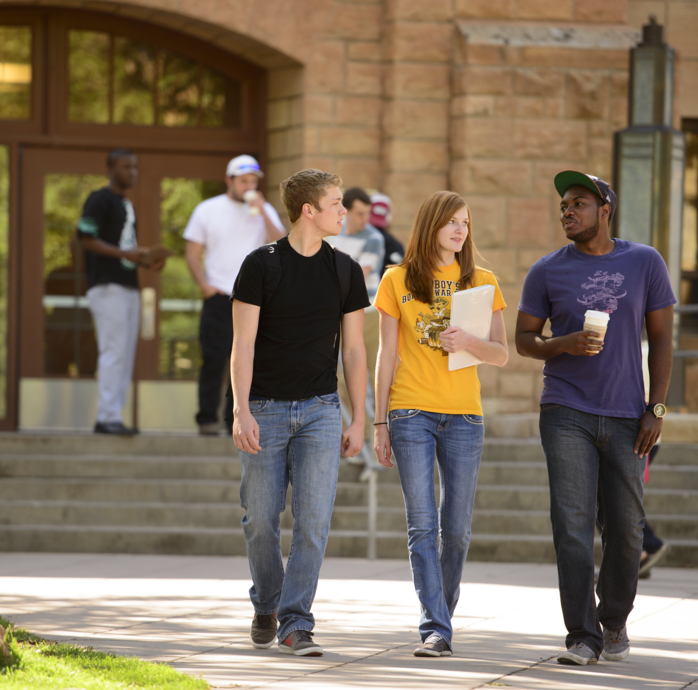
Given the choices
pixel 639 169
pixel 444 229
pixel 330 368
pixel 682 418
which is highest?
pixel 639 169

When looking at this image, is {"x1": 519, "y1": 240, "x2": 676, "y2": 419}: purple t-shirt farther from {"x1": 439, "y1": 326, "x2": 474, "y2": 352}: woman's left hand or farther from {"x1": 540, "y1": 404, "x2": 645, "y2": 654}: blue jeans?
{"x1": 439, "y1": 326, "x2": 474, "y2": 352}: woman's left hand

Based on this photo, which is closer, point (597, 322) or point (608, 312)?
point (597, 322)

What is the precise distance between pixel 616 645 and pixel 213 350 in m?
5.00

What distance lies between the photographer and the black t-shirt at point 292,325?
473 centimetres

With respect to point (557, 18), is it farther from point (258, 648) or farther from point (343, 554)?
point (258, 648)

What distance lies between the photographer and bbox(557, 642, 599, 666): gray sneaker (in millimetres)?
4543

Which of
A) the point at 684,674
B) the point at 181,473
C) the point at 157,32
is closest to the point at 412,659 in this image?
the point at 684,674

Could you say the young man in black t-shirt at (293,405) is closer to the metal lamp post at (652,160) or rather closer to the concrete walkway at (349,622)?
the concrete walkway at (349,622)

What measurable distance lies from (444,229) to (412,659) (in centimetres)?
177

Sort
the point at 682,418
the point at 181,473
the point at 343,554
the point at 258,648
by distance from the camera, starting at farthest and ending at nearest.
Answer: the point at 682,418, the point at 181,473, the point at 343,554, the point at 258,648

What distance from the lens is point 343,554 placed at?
7789mm

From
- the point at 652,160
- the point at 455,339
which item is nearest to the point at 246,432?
the point at 455,339

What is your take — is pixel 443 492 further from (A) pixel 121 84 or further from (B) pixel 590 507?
(A) pixel 121 84

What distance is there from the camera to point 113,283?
29.4 ft
